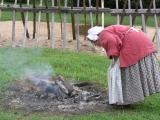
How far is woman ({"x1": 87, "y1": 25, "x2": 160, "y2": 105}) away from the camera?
7461 millimetres

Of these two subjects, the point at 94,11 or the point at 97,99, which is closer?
the point at 97,99

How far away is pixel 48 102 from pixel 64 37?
18.2 ft

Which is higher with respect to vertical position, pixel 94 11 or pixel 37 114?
pixel 94 11

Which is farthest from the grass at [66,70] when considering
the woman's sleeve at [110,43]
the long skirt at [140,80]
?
Result: the woman's sleeve at [110,43]

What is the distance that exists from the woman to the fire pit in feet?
1.72

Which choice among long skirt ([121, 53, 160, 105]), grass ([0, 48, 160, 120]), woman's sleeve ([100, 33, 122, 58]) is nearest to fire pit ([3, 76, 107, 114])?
grass ([0, 48, 160, 120])

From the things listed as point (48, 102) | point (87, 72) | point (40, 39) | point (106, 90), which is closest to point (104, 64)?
point (87, 72)

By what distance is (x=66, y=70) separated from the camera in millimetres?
10266

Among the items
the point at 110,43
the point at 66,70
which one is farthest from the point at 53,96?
the point at 66,70

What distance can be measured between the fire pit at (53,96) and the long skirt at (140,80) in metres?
0.44

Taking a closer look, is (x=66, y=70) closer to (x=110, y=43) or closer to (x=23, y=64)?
(x=23, y=64)

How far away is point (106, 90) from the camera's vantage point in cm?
867

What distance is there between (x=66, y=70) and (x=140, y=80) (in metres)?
2.90

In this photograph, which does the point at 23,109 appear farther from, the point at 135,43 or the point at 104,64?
the point at 104,64
